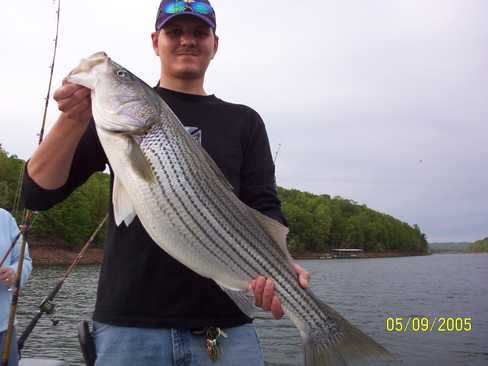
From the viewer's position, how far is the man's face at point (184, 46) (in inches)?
145

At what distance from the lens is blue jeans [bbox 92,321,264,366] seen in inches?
121

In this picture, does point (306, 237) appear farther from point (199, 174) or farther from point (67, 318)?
point (199, 174)

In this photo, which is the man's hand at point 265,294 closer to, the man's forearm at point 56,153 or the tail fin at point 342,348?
the tail fin at point 342,348

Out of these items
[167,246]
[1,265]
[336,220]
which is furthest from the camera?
[336,220]

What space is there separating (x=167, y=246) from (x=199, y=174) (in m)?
0.52

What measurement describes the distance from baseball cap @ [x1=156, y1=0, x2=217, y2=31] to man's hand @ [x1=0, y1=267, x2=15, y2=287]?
3.79 m

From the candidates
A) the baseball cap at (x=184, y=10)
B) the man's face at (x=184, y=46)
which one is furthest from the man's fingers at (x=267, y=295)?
the baseball cap at (x=184, y=10)

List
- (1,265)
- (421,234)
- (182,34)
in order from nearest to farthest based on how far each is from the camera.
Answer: (182,34)
(1,265)
(421,234)

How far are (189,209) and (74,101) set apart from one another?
101cm

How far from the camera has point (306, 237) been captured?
390ft

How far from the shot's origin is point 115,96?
10.3 feet

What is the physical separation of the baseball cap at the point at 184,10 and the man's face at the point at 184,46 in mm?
33

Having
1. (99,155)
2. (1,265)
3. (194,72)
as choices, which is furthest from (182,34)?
(1,265)

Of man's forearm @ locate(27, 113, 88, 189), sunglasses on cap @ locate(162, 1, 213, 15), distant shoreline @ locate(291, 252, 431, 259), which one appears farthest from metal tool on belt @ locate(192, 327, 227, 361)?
distant shoreline @ locate(291, 252, 431, 259)
